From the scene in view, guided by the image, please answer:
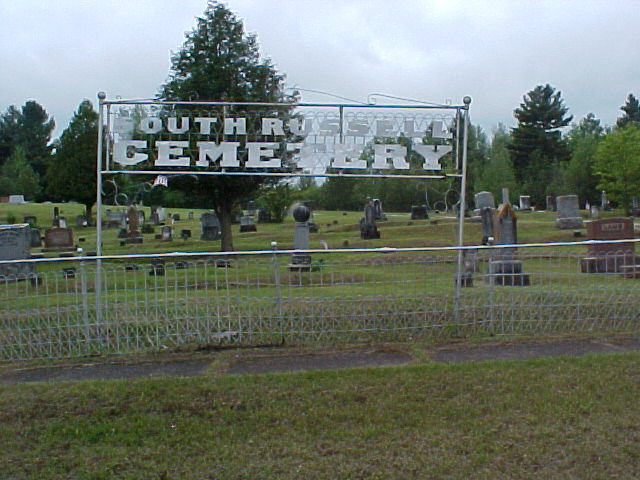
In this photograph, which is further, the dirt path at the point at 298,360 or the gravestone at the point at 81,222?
the gravestone at the point at 81,222

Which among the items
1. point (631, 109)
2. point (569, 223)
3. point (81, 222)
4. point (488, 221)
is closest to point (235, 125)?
point (488, 221)

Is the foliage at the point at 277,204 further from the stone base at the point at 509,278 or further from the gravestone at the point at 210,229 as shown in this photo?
the stone base at the point at 509,278

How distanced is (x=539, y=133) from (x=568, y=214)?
1481 inches

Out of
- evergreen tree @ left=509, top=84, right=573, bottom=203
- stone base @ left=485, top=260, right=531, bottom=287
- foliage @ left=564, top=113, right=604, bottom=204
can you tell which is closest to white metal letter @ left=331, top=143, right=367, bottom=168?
stone base @ left=485, top=260, right=531, bottom=287

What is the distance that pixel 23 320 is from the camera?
648cm

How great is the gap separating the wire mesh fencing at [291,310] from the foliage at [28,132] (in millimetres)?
67409

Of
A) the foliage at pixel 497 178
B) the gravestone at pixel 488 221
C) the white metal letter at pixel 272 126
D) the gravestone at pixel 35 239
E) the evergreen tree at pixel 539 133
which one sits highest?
the evergreen tree at pixel 539 133

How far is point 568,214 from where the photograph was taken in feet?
85.4

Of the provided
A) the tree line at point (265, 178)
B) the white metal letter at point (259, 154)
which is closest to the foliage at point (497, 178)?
the tree line at point (265, 178)

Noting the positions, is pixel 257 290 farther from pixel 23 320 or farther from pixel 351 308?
pixel 23 320

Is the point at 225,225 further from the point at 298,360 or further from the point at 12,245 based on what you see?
the point at 298,360

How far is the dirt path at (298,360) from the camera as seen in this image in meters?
5.64

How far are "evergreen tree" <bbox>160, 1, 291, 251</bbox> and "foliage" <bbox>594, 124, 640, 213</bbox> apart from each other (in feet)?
81.2

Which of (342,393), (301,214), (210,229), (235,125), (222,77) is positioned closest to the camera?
(342,393)
